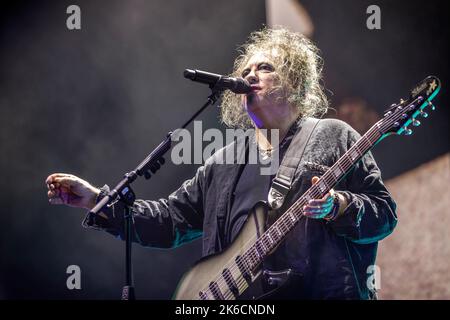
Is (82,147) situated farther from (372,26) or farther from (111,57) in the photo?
(372,26)

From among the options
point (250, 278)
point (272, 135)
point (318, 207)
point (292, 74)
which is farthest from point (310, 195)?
point (292, 74)

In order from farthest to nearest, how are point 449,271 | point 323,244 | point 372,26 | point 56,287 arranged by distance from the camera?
point 56,287 → point 372,26 → point 449,271 → point 323,244

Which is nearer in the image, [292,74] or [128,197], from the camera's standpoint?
[128,197]

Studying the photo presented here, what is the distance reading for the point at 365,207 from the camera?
2539 millimetres

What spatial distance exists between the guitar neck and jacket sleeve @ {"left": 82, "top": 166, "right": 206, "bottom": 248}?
662mm

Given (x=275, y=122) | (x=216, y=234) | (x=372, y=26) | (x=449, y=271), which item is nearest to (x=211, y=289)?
(x=216, y=234)

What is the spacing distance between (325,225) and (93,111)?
239 cm

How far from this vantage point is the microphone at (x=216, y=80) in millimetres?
2570

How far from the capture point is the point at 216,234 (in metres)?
2.96

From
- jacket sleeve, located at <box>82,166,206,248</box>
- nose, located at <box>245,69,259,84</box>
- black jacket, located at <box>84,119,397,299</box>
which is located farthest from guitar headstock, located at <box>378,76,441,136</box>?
jacket sleeve, located at <box>82,166,206,248</box>

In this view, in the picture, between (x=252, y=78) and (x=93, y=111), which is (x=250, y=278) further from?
(x=93, y=111)

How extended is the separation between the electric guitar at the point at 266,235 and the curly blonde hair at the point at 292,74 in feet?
2.12

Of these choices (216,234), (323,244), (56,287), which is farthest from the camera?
(56,287)

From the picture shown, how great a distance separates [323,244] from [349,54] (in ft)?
5.66
